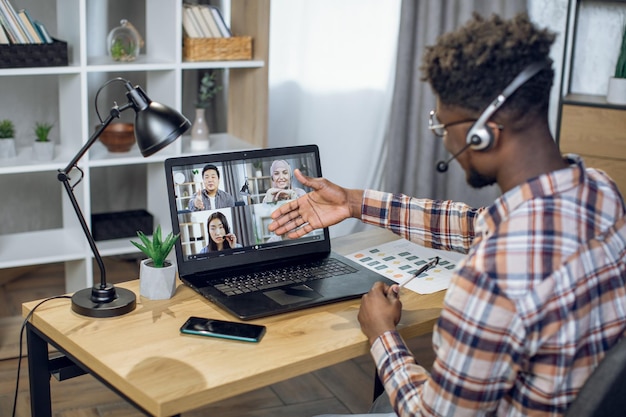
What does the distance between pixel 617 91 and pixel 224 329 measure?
209 centimetres

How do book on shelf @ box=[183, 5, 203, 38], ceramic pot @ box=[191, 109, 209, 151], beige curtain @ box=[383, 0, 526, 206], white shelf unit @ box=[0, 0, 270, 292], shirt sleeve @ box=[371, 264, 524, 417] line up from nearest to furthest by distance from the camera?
shirt sleeve @ box=[371, 264, 524, 417] < white shelf unit @ box=[0, 0, 270, 292] < book on shelf @ box=[183, 5, 203, 38] < ceramic pot @ box=[191, 109, 209, 151] < beige curtain @ box=[383, 0, 526, 206]

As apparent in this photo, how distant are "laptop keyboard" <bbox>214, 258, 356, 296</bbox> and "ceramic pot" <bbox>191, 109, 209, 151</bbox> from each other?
1484 millimetres

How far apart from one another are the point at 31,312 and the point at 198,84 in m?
2.28

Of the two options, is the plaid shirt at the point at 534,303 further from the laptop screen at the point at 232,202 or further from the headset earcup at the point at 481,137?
the laptop screen at the point at 232,202

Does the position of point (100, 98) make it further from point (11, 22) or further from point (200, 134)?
point (11, 22)

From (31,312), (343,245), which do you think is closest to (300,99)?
(343,245)

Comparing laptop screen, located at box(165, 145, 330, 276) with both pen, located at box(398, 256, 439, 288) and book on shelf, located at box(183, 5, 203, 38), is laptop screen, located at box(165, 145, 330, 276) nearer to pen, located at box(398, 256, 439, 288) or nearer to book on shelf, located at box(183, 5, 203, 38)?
pen, located at box(398, 256, 439, 288)

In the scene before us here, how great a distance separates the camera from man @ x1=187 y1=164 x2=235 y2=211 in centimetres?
190

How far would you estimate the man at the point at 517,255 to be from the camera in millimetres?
1281

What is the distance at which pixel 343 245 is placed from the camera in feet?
7.16

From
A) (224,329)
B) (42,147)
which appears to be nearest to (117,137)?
(42,147)

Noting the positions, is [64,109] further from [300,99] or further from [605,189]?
[605,189]

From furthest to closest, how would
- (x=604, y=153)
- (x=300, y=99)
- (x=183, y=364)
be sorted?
(x=300, y=99) < (x=604, y=153) < (x=183, y=364)

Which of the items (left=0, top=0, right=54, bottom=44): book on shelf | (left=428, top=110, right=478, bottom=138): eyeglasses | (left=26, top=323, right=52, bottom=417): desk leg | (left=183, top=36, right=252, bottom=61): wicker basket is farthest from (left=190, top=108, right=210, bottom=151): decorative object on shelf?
(left=428, top=110, right=478, bottom=138): eyeglasses
